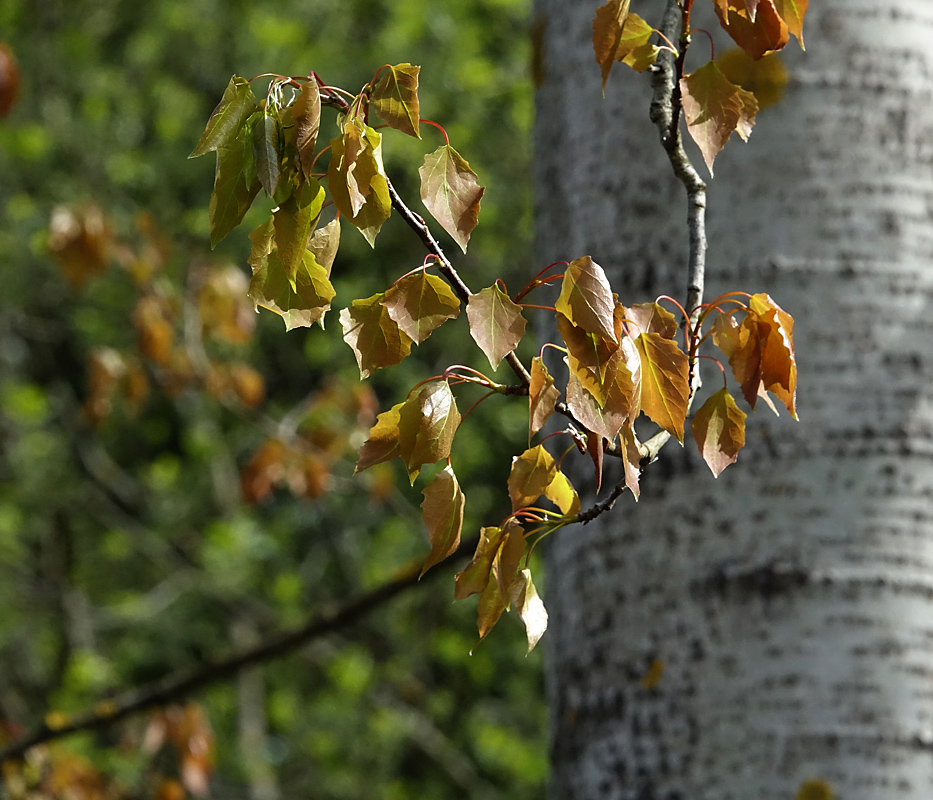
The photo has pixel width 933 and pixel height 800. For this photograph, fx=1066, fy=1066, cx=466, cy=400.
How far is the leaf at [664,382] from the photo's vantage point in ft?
1.98

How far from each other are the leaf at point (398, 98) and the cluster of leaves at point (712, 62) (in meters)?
0.12

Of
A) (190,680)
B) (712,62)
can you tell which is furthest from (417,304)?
(190,680)

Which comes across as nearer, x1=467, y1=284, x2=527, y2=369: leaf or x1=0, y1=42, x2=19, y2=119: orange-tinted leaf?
x1=467, y1=284, x2=527, y2=369: leaf

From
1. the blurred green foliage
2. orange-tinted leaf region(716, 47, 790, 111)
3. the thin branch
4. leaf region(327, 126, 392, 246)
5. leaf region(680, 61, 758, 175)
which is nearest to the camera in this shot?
leaf region(327, 126, 392, 246)

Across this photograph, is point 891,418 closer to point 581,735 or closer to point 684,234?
point 684,234

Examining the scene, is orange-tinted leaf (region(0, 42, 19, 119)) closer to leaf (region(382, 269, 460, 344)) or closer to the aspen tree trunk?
the aspen tree trunk

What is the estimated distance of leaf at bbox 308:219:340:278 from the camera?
63 cm

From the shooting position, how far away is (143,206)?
552 centimetres

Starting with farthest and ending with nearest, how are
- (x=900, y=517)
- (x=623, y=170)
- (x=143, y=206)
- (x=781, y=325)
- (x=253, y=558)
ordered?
(x=143, y=206)
(x=253, y=558)
(x=623, y=170)
(x=900, y=517)
(x=781, y=325)

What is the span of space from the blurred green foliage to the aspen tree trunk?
3.43m

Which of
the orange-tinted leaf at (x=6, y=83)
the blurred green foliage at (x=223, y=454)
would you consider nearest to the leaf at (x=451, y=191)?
the orange-tinted leaf at (x=6, y=83)

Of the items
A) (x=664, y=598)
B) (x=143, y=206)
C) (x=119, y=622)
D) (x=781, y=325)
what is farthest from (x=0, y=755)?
(x=143, y=206)

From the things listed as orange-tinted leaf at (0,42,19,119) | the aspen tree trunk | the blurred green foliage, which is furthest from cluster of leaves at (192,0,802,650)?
the blurred green foliage

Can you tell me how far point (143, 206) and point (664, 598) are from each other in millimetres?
5087
